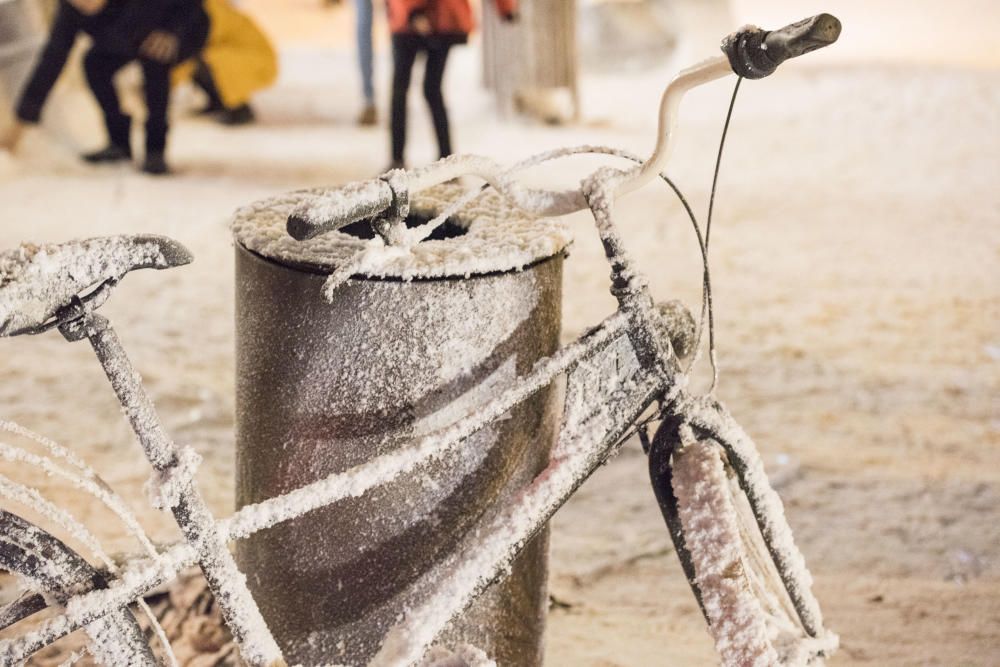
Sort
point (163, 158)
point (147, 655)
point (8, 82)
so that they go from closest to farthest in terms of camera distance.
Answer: point (147, 655) → point (163, 158) → point (8, 82)

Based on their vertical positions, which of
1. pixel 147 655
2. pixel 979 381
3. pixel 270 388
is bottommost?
pixel 979 381

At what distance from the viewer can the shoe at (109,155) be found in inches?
285

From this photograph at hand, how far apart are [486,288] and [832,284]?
12.4 ft

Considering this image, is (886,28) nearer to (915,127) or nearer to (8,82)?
(915,127)

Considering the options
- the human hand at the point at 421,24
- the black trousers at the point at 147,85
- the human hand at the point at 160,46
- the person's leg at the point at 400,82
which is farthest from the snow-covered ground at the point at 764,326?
A: the human hand at the point at 421,24

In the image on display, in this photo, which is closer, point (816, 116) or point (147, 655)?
point (147, 655)

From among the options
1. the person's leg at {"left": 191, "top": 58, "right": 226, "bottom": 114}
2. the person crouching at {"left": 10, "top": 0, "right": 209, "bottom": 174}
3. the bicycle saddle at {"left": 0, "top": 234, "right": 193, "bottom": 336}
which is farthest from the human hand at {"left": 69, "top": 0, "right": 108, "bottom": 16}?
the bicycle saddle at {"left": 0, "top": 234, "right": 193, "bottom": 336}

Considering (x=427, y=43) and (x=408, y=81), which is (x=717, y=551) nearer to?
(x=427, y=43)

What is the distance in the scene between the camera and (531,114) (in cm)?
867

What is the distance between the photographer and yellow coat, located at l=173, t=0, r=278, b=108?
8.54 meters

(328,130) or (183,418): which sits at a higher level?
(328,130)

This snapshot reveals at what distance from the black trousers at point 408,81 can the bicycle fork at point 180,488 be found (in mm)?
4685

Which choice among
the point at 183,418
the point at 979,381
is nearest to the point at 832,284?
the point at 979,381

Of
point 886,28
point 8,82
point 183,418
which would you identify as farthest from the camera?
point 886,28
